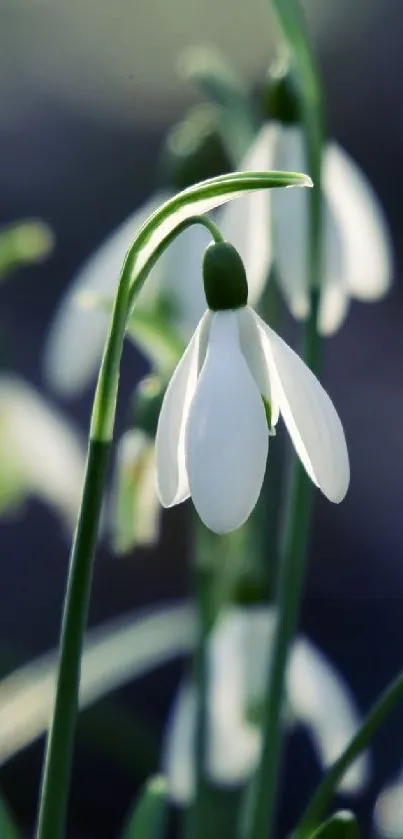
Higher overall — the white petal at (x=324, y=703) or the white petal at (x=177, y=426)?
the white petal at (x=177, y=426)

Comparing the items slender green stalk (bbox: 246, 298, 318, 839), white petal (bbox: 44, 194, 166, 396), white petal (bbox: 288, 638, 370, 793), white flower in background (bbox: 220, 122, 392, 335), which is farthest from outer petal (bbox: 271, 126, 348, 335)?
white petal (bbox: 288, 638, 370, 793)

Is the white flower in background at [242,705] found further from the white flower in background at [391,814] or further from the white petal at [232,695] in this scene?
the white flower in background at [391,814]

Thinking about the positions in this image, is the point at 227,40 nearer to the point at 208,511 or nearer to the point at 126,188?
the point at 126,188

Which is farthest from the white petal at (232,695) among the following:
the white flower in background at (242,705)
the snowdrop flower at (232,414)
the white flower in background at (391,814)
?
the snowdrop flower at (232,414)

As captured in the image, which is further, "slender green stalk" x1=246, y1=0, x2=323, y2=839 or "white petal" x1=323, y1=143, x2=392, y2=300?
"white petal" x1=323, y1=143, x2=392, y2=300

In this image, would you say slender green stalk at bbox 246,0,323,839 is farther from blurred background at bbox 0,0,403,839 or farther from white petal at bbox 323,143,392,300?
blurred background at bbox 0,0,403,839

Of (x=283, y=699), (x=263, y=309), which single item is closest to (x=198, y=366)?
(x=283, y=699)
